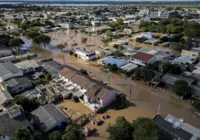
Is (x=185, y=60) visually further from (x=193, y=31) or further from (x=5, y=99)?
(x=5, y=99)

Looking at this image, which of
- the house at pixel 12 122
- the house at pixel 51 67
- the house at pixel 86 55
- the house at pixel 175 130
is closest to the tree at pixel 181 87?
the house at pixel 175 130

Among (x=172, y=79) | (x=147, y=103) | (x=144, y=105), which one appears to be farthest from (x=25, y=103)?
(x=172, y=79)

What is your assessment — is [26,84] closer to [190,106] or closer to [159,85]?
[159,85]

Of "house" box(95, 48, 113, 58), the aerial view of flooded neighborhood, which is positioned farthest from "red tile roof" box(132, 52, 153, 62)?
A: "house" box(95, 48, 113, 58)

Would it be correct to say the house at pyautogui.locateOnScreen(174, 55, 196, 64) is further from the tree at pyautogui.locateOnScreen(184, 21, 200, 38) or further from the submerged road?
the tree at pyautogui.locateOnScreen(184, 21, 200, 38)

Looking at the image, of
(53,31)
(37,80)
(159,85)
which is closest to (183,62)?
(159,85)

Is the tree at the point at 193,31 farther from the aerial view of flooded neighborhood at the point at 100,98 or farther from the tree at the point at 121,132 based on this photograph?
the tree at the point at 121,132
